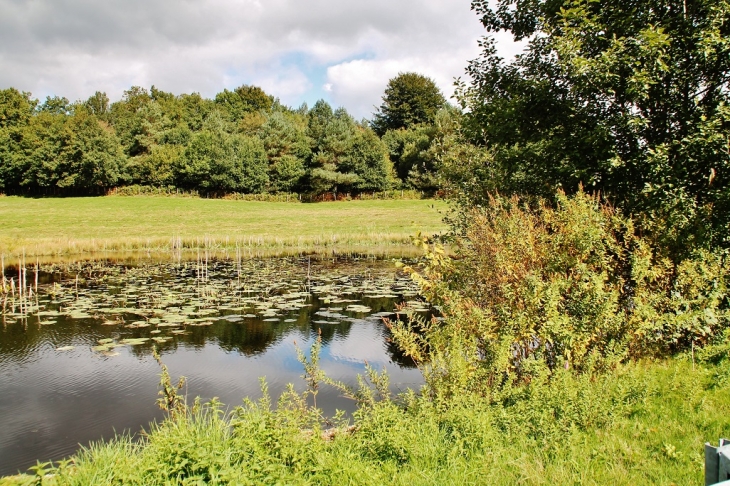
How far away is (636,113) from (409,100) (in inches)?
3226

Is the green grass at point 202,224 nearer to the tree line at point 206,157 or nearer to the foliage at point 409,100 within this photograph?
the tree line at point 206,157

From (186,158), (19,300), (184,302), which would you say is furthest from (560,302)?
(186,158)

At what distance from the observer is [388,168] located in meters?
71.1

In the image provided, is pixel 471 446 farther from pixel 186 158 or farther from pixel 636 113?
pixel 186 158

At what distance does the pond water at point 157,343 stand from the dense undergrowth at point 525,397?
1795 mm

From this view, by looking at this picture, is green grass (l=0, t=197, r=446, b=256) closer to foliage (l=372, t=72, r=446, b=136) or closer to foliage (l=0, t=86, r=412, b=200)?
foliage (l=0, t=86, r=412, b=200)

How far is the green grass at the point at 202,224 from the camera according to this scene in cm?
3190

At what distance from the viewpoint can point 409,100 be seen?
87.3m

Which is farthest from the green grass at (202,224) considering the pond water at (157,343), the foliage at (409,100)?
the foliage at (409,100)

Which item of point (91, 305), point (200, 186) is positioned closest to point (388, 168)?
point (200, 186)

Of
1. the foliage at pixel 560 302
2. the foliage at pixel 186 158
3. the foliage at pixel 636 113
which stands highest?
the foliage at pixel 186 158

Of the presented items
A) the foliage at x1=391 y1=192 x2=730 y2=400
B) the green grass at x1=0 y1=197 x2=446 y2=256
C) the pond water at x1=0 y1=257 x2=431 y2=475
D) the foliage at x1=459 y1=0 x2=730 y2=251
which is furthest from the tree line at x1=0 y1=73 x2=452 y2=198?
the foliage at x1=391 y1=192 x2=730 y2=400

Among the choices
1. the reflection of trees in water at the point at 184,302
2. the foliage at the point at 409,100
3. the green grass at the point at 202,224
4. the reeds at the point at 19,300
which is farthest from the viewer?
the foliage at the point at 409,100

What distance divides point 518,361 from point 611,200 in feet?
12.1
